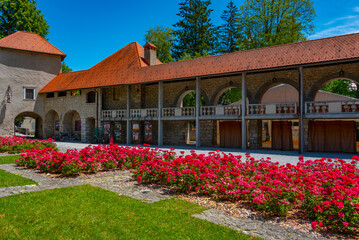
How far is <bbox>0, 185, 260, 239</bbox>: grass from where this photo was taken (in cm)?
424

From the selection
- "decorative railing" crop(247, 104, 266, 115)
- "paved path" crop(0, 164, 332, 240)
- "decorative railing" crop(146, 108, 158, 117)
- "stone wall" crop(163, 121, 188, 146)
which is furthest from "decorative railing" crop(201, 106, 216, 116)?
"paved path" crop(0, 164, 332, 240)

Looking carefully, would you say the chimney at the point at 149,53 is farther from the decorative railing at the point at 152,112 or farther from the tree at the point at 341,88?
the tree at the point at 341,88

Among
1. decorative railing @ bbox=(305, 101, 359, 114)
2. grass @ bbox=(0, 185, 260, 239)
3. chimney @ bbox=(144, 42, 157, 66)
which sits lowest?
grass @ bbox=(0, 185, 260, 239)

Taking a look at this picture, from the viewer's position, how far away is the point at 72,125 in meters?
29.7

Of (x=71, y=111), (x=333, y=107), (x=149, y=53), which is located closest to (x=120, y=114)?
(x=149, y=53)

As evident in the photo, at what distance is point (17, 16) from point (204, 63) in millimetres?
24228

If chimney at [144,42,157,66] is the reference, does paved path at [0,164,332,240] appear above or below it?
below

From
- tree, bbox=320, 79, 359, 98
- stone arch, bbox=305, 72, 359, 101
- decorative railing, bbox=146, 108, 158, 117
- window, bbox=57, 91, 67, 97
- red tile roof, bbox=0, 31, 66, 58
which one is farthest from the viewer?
Result: window, bbox=57, 91, 67, 97

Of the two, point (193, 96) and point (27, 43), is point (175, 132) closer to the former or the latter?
point (193, 96)

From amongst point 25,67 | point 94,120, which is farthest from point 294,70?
point 25,67

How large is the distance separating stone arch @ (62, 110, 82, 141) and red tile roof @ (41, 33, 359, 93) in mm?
3156

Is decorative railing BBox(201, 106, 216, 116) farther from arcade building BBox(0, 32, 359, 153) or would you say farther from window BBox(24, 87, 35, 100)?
window BBox(24, 87, 35, 100)

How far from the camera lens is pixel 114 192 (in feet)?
22.2

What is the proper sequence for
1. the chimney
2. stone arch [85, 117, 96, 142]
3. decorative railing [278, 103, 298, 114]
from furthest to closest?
stone arch [85, 117, 96, 142] < the chimney < decorative railing [278, 103, 298, 114]
